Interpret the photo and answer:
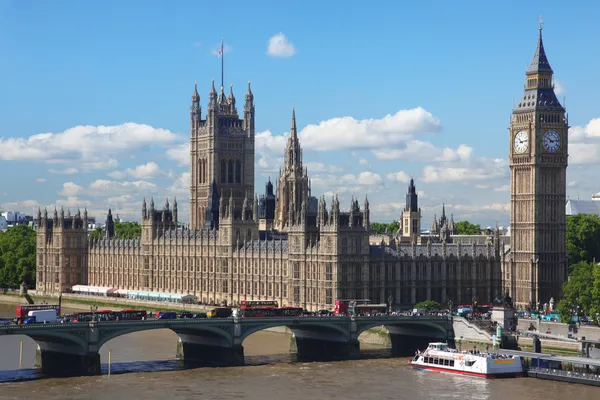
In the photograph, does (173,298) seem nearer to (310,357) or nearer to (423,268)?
(423,268)

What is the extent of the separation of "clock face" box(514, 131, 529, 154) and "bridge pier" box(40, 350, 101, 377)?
58748 mm

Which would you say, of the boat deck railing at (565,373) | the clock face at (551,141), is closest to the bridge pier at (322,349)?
the boat deck railing at (565,373)

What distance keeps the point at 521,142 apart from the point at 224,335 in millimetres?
47708

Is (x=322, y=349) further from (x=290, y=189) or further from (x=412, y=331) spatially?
(x=290, y=189)

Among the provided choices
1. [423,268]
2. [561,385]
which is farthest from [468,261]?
[561,385]

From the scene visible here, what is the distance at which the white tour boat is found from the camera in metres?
111

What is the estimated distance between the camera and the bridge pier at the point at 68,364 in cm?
11006

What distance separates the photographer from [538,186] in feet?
489

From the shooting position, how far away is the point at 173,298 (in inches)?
6865

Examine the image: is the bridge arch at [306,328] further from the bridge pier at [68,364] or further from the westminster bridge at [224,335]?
the bridge pier at [68,364]

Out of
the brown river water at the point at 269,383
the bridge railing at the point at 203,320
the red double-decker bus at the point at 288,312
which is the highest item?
the red double-decker bus at the point at 288,312

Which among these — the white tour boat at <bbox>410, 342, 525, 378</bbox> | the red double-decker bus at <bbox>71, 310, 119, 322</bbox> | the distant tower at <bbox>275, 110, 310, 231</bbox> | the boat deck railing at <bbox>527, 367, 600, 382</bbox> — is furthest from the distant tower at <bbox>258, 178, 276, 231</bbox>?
the boat deck railing at <bbox>527, 367, 600, 382</bbox>

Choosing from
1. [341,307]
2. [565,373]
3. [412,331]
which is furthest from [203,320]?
[565,373]

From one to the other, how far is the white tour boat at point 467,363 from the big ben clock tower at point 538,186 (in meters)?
35.4
